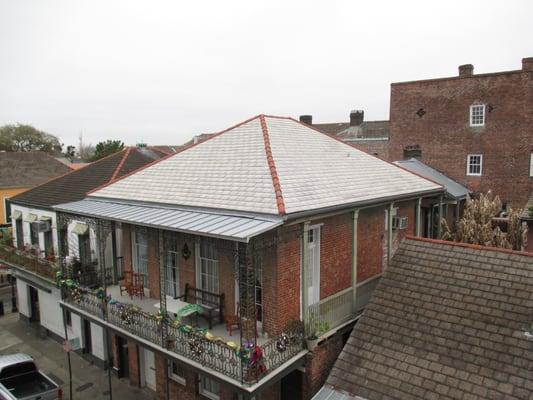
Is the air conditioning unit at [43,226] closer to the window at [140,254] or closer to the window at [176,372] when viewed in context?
the window at [140,254]

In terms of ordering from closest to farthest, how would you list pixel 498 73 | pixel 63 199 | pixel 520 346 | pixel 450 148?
1. pixel 520 346
2. pixel 63 199
3. pixel 498 73
4. pixel 450 148

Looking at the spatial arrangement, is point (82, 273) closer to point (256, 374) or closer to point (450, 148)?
point (256, 374)

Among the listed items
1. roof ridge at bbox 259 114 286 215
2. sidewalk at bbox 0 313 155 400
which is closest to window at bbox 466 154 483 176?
roof ridge at bbox 259 114 286 215

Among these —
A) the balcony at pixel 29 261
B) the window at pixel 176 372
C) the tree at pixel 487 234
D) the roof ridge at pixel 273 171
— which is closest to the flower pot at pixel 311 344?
the roof ridge at pixel 273 171

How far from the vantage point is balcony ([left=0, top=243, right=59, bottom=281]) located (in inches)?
666

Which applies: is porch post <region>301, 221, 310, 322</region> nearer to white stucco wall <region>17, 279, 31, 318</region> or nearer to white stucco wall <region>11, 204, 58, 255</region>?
white stucco wall <region>11, 204, 58, 255</region>

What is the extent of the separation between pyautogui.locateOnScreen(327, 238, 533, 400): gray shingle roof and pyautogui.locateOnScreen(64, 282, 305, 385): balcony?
1249mm

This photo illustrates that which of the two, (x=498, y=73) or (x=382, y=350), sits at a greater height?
(x=498, y=73)

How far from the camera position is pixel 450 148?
81.5 feet

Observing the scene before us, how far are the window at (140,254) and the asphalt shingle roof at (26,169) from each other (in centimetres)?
2053

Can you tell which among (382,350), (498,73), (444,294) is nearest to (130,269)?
(382,350)

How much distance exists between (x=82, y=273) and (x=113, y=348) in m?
3.02

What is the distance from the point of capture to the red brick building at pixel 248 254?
28.5ft

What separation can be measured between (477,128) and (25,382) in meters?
24.2
